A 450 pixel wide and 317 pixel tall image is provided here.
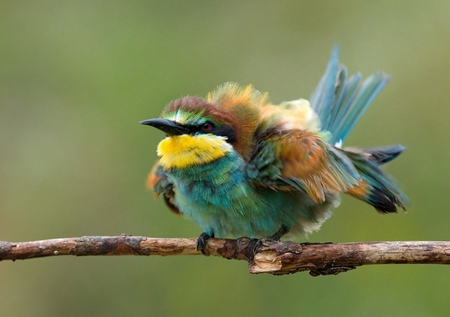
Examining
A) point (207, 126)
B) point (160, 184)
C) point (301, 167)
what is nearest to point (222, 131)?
point (207, 126)

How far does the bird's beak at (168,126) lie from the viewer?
271cm

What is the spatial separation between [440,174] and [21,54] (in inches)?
104

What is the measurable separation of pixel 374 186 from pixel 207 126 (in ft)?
2.35

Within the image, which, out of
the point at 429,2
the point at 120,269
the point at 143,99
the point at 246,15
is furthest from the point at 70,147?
the point at 429,2

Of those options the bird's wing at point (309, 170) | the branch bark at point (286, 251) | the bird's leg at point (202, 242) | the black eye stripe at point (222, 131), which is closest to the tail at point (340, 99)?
the bird's wing at point (309, 170)

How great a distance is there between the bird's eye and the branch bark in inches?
17.7

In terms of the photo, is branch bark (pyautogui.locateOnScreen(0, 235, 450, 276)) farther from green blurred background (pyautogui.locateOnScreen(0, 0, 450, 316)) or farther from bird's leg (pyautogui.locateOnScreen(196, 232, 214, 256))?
green blurred background (pyautogui.locateOnScreen(0, 0, 450, 316))

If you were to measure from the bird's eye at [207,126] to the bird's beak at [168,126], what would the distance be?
0.06 meters

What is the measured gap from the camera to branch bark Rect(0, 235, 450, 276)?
7.45 feet

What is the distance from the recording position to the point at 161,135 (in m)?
4.05

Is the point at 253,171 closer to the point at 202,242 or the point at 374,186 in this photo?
the point at 202,242

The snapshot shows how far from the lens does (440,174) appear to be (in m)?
3.97

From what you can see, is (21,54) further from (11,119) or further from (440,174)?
(440,174)

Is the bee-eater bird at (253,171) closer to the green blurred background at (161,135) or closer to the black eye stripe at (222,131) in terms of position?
the black eye stripe at (222,131)
